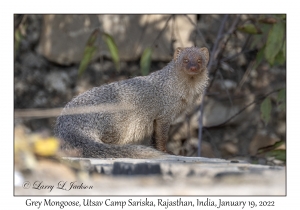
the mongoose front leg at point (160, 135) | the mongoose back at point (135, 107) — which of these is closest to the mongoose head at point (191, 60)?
the mongoose back at point (135, 107)

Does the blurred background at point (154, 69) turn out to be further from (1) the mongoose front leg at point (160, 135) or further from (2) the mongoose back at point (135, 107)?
(1) the mongoose front leg at point (160, 135)

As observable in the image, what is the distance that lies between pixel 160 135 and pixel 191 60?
63cm

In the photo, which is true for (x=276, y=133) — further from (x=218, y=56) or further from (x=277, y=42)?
(x=277, y=42)

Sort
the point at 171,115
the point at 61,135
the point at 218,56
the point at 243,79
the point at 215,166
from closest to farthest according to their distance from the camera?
the point at 215,166
the point at 61,135
the point at 171,115
the point at 218,56
the point at 243,79

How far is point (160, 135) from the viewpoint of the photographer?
4195 millimetres

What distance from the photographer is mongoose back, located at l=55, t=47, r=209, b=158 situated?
3.84m

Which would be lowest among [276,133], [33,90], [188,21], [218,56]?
[276,133]

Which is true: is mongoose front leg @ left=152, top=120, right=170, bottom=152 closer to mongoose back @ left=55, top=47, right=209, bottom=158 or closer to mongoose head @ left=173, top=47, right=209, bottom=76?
mongoose back @ left=55, top=47, right=209, bottom=158

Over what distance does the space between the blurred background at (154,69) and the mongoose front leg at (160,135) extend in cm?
176

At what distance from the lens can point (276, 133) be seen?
643cm

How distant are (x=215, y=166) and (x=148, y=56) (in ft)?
8.33

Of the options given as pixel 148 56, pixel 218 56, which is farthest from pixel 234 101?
pixel 148 56

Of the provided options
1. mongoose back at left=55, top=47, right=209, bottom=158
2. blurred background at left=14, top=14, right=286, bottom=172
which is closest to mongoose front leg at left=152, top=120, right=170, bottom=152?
mongoose back at left=55, top=47, right=209, bottom=158

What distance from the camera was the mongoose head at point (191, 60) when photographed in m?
4.16
